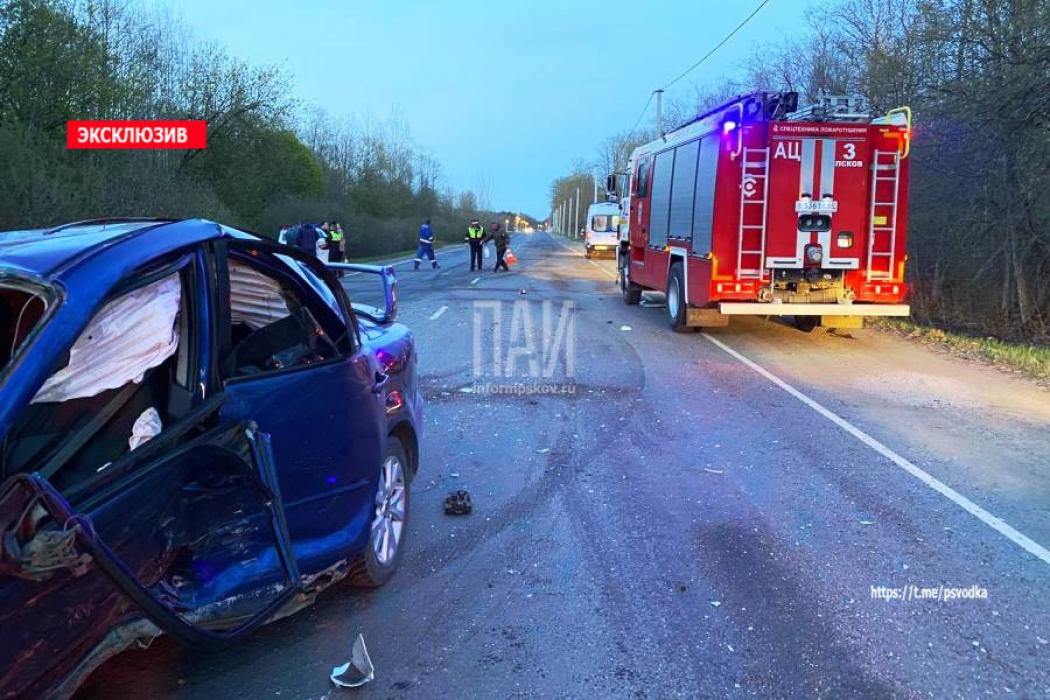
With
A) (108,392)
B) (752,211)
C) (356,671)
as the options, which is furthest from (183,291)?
(752,211)

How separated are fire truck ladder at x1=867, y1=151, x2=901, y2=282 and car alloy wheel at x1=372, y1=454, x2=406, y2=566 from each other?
30.1ft

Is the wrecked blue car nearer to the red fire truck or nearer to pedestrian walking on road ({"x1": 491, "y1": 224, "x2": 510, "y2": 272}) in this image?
the red fire truck

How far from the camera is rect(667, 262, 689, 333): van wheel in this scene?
43.3ft

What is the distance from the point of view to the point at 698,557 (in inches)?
181

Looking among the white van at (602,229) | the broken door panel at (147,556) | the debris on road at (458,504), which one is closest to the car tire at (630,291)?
the debris on road at (458,504)

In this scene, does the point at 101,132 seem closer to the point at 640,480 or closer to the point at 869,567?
the point at 640,480

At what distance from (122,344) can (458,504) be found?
2.89 meters

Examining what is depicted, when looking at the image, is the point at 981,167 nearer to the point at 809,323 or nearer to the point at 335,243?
the point at 809,323

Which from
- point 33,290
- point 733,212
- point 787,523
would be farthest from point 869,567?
point 733,212

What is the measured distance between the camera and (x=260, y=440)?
3016mm

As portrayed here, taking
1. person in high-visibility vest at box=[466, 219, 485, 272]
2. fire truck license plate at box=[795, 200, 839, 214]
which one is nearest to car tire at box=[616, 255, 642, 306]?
fire truck license plate at box=[795, 200, 839, 214]

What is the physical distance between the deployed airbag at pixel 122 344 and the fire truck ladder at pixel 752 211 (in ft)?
31.5

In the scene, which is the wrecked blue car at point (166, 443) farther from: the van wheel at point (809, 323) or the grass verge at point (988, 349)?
the van wheel at point (809, 323)

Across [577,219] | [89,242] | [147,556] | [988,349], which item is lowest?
[988,349]
